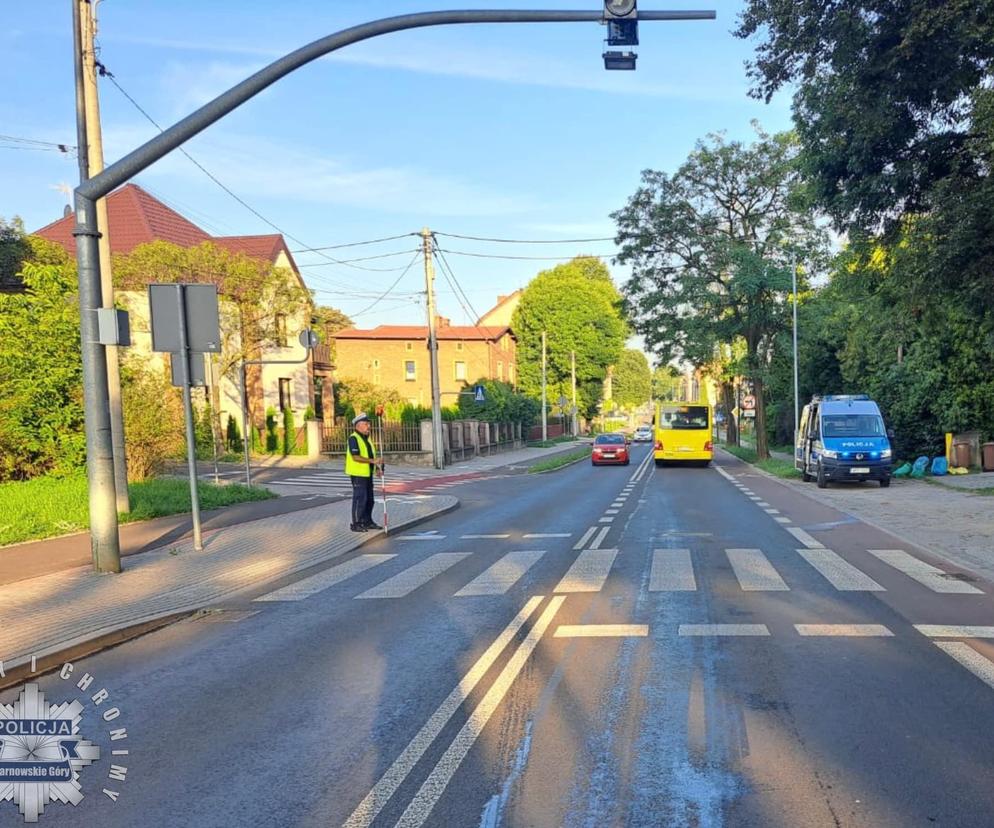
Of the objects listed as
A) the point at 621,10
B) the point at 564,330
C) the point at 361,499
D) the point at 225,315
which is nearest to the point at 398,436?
the point at 225,315

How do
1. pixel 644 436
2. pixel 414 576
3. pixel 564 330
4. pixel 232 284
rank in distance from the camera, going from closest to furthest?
pixel 414 576 < pixel 232 284 < pixel 564 330 < pixel 644 436

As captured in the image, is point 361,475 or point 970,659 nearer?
point 970,659

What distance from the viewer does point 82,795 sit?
3.73 metres

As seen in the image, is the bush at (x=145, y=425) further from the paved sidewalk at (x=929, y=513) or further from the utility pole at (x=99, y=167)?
the paved sidewalk at (x=929, y=513)

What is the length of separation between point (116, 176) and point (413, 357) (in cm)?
5142

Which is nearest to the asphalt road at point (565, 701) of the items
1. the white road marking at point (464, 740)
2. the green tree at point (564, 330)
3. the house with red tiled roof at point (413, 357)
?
the white road marking at point (464, 740)

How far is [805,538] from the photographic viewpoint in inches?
448

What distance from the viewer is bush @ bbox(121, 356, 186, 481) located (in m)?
16.8

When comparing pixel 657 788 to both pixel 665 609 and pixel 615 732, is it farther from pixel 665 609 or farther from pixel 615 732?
pixel 665 609

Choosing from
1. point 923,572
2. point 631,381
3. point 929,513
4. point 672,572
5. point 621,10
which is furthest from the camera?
point 631,381

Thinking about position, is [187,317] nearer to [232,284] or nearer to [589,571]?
[589,571]

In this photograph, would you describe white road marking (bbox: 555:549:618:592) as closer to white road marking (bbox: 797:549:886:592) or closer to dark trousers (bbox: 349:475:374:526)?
white road marking (bbox: 797:549:886:592)

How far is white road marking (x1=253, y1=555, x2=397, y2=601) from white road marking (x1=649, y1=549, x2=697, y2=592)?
3.54 metres

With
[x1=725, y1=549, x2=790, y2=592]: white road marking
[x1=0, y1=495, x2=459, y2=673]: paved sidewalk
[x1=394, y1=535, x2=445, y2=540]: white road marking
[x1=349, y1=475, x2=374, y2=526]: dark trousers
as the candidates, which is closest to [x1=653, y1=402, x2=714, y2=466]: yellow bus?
[x1=0, y1=495, x2=459, y2=673]: paved sidewalk
